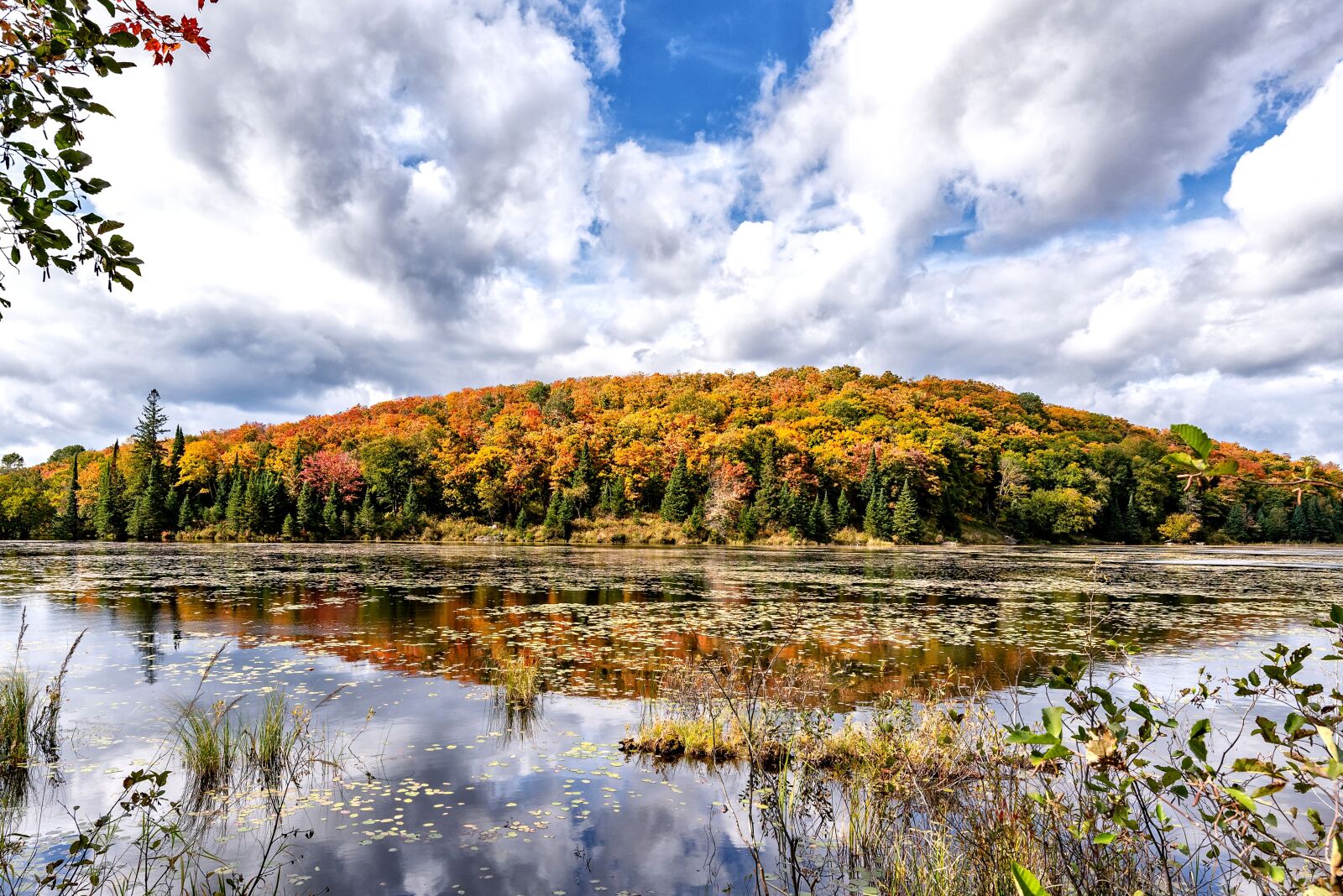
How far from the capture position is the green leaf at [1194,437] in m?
2.46

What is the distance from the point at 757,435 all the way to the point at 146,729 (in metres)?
72.1

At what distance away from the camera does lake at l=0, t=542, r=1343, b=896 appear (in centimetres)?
580

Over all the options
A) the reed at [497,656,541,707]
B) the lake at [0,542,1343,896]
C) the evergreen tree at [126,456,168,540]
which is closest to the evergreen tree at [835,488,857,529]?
the lake at [0,542,1343,896]

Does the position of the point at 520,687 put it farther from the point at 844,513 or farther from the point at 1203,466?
the point at 844,513

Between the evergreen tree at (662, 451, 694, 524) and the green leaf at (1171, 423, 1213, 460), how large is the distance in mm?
68378

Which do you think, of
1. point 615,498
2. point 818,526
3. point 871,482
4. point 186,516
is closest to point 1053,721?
point 818,526

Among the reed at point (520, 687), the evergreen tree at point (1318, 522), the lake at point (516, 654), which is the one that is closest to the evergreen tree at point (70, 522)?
A: the lake at point (516, 654)

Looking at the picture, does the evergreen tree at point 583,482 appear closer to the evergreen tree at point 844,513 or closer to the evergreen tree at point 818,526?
the evergreen tree at point 818,526

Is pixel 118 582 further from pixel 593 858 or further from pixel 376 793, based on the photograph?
pixel 593 858

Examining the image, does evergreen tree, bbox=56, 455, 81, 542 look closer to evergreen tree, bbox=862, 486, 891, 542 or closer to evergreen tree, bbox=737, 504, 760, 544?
evergreen tree, bbox=737, 504, 760, 544

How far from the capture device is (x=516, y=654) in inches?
518

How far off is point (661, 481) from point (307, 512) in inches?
1440

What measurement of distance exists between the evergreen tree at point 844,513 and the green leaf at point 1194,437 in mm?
71540

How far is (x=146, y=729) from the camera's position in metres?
8.44
